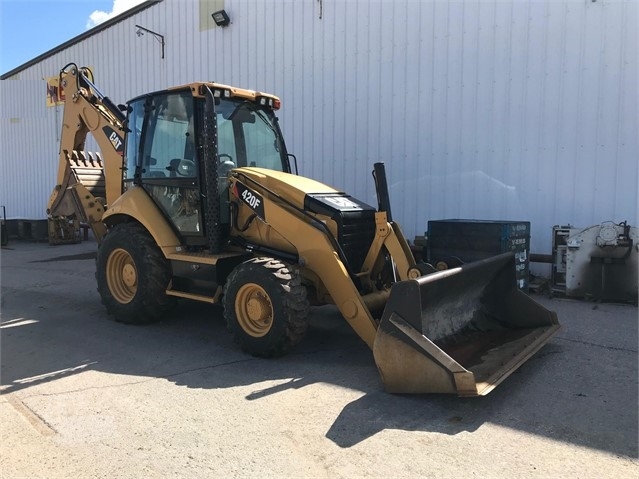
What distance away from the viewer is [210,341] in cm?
566

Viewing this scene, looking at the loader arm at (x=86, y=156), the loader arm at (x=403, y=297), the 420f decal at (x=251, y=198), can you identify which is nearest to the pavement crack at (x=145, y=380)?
the loader arm at (x=403, y=297)

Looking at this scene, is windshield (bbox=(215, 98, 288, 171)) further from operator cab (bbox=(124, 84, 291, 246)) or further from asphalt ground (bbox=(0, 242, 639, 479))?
asphalt ground (bbox=(0, 242, 639, 479))

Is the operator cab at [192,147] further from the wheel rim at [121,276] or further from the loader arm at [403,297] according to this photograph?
the wheel rim at [121,276]

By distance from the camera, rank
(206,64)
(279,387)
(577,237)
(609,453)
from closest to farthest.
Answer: (609,453), (279,387), (577,237), (206,64)

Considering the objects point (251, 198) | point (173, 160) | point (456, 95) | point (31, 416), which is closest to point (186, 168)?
point (173, 160)

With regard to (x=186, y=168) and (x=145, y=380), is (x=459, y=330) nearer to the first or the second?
(x=145, y=380)

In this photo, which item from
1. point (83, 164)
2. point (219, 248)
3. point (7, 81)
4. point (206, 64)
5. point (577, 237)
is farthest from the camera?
point (7, 81)

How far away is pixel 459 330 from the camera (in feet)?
15.8

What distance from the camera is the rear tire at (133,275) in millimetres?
5973

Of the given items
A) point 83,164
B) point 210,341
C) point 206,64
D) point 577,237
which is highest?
point 206,64

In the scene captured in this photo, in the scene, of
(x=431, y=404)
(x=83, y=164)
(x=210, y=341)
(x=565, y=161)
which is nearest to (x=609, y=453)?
(x=431, y=404)

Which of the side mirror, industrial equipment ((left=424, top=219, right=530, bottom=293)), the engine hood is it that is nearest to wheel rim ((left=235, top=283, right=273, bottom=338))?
the engine hood

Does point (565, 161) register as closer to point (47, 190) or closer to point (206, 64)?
point (206, 64)

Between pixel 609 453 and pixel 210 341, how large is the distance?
12.8 ft
